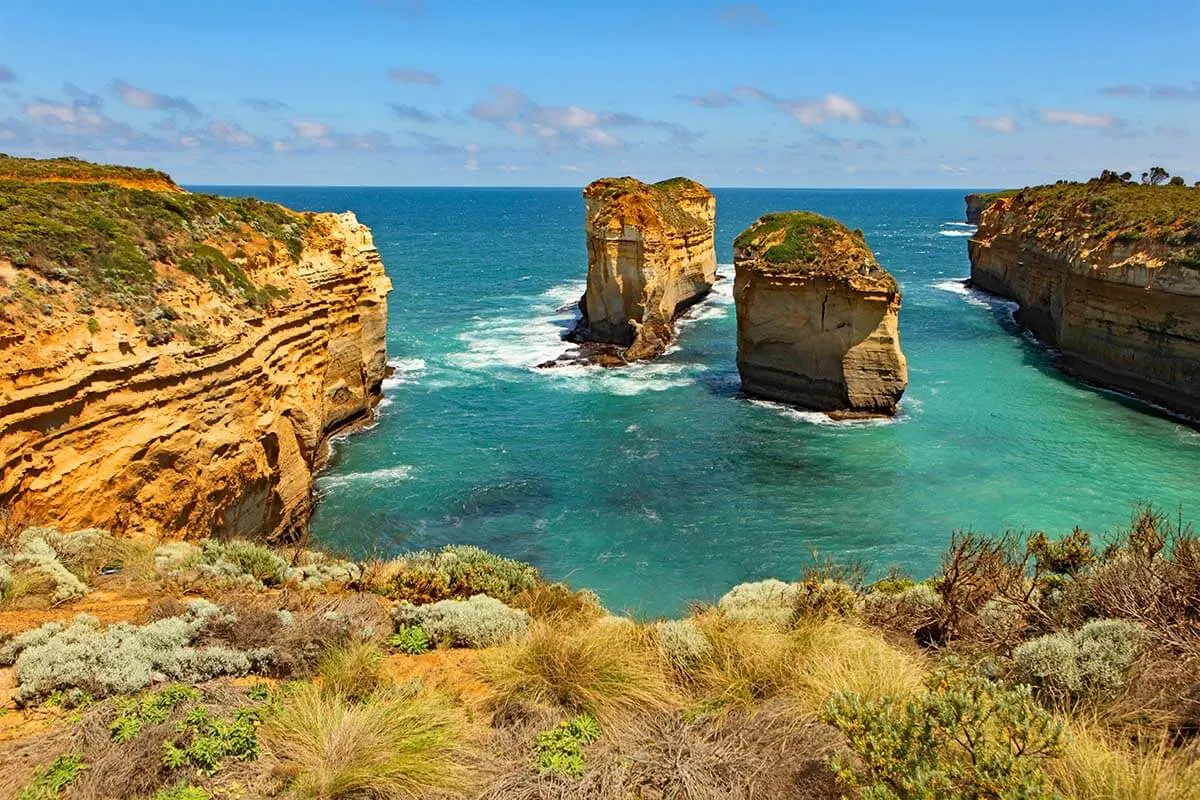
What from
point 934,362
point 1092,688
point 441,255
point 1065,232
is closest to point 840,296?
point 934,362

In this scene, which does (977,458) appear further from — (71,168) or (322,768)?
(71,168)

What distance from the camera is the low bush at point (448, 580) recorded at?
10.1m

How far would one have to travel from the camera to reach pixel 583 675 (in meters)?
6.74

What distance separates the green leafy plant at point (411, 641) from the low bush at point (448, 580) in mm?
1356

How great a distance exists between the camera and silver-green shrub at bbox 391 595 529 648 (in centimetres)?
840

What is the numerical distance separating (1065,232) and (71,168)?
152 feet

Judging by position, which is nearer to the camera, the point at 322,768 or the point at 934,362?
the point at 322,768

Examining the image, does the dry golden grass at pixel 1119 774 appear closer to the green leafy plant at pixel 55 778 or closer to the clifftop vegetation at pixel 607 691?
the clifftop vegetation at pixel 607 691

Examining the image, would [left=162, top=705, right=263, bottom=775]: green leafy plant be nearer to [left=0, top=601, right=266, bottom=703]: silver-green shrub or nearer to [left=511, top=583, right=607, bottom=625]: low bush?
[left=0, top=601, right=266, bottom=703]: silver-green shrub

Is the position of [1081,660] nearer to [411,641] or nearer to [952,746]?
[952,746]

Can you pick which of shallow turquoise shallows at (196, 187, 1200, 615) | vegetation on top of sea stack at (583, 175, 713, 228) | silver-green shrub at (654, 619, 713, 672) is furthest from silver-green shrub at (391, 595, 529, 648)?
vegetation on top of sea stack at (583, 175, 713, 228)

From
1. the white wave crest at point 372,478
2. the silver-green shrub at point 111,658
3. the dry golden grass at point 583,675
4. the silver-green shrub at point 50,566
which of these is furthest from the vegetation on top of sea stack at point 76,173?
the dry golden grass at point 583,675

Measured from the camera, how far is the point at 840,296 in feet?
96.3

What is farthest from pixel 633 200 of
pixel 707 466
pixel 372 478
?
pixel 372 478
